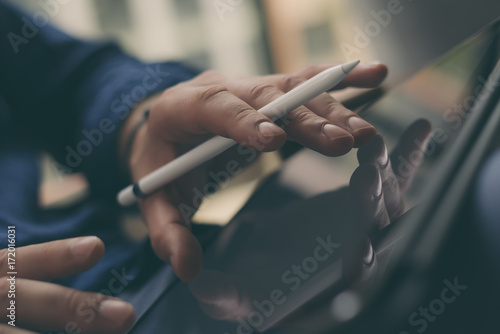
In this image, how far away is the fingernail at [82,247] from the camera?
199 millimetres

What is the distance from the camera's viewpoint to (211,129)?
9.9 inches

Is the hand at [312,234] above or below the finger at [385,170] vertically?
below

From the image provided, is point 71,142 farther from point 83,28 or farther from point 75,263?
point 83,28

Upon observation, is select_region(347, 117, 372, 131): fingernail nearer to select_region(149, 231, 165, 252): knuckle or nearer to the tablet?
the tablet

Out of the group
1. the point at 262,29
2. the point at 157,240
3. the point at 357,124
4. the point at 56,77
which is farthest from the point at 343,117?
the point at 262,29

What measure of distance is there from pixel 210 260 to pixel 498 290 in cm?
12

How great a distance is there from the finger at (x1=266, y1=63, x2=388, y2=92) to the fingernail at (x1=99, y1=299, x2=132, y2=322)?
0.14m
